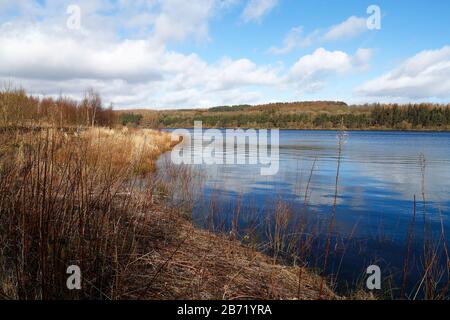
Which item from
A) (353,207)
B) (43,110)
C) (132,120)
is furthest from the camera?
(132,120)

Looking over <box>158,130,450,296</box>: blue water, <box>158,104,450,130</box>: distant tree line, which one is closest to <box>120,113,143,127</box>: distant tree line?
<box>158,130,450,296</box>: blue water

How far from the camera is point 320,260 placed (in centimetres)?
595

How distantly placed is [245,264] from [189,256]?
2.73 ft

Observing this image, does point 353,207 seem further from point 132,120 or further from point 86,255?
point 132,120

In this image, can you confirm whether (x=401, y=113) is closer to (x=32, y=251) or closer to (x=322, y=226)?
(x=322, y=226)

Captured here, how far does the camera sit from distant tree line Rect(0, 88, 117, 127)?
3935 mm

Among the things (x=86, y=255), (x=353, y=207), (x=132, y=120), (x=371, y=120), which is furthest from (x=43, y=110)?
(x=371, y=120)

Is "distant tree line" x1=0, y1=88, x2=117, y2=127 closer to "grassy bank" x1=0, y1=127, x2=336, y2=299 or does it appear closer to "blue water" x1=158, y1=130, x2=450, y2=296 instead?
"grassy bank" x1=0, y1=127, x2=336, y2=299

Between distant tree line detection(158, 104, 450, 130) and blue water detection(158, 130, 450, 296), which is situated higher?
distant tree line detection(158, 104, 450, 130)

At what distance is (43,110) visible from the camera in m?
4.52

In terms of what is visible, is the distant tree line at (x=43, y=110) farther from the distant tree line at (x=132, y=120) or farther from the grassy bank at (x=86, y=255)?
the distant tree line at (x=132, y=120)

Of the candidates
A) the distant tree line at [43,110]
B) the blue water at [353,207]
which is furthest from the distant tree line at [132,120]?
the distant tree line at [43,110]
